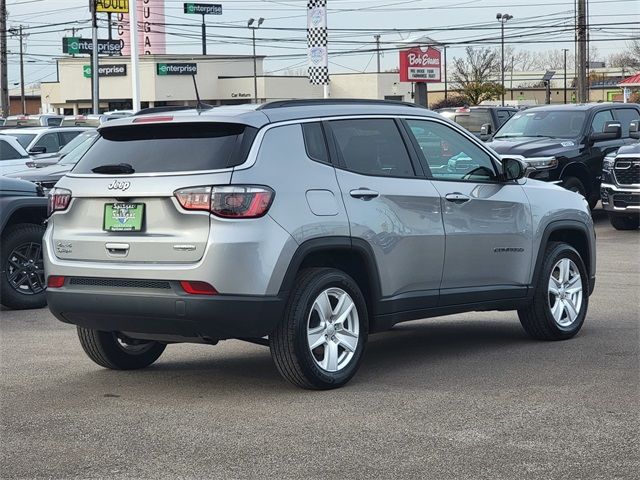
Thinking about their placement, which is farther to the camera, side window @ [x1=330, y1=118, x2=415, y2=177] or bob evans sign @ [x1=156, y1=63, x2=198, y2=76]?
bob evans sign @ [x1=156, y1=63, x2=198, y2=76]

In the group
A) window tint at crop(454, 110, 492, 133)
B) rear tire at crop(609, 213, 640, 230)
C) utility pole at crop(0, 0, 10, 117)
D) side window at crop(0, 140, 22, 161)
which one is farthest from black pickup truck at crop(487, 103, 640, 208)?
utility pole at crop(0, 0, 10, 117)

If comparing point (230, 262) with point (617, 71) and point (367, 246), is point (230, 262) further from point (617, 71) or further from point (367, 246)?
point (617, 71)

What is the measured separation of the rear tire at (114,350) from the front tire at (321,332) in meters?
1.42

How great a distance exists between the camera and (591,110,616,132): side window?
20.1 metres

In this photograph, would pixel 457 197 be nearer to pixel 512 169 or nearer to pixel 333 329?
pixel 512 169

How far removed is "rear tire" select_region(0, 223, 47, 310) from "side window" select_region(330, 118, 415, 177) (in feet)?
15.5

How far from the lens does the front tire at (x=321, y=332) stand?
683 cm

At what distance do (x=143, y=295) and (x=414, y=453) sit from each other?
196 cm

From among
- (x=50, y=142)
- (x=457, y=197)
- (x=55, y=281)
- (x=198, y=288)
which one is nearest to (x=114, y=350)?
(x=55, y=281)

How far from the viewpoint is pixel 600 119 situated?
2031 centimetres

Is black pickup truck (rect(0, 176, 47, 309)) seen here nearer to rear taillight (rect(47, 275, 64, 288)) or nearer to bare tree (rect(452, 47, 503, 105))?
rear taillight (rect(47, 275, 64, 288))

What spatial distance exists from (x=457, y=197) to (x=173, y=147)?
2.13 meters

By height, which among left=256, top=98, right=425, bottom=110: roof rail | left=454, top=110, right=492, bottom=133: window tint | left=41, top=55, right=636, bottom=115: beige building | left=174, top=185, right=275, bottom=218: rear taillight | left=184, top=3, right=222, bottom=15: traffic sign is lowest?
left=174, top=185, right=275, bottom=218: rear taillight

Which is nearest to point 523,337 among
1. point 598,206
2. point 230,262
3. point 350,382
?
point 350,382
